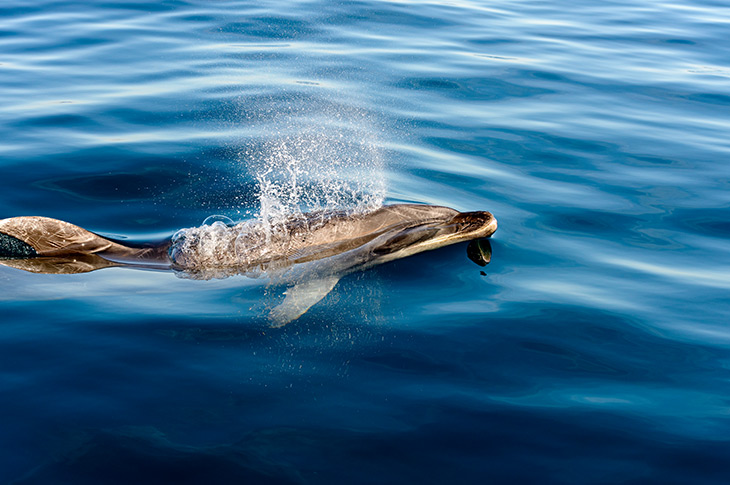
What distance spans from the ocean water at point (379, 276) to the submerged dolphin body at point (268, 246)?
0.82ft

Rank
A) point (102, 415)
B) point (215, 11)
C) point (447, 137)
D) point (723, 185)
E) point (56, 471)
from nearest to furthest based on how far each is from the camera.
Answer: point (56, 471) < point (102, 415) < point (723, 185) < point (447, 137) < point (215, 11)

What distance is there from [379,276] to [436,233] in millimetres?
1007

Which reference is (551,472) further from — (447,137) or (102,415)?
(447,137)

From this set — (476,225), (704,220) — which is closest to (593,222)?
(704,220)

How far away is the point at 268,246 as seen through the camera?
757 cm

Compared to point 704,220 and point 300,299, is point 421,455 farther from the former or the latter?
point 704,220

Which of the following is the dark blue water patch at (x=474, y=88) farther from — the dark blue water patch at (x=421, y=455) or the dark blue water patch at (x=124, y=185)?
the dark blue water patch at (x=421, y=455)

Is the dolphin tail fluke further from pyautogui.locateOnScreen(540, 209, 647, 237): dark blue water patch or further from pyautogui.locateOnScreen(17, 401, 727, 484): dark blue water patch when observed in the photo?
pyautogui.locateOnScreen(540, 209, 647, 237): dark blue water patch

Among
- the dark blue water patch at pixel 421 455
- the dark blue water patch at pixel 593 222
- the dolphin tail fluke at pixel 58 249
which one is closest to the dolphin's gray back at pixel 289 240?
the dolphin tail fluke at pixel 58 249

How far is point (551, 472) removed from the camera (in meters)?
4.62

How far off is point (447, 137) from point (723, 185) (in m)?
3.94

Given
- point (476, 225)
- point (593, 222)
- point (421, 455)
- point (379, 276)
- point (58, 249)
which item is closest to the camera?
point (421, 455)

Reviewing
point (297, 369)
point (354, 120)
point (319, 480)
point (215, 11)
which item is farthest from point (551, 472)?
point (215, 11)

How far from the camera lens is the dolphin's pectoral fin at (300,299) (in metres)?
6.33
